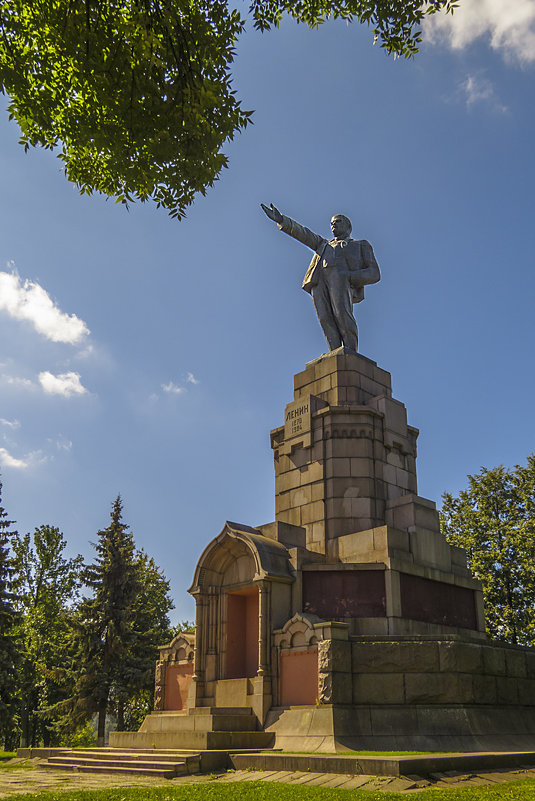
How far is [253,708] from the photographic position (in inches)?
616

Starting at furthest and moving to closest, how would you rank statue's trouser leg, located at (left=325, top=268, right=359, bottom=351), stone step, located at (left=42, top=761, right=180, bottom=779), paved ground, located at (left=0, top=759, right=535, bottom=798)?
statue's trouser leg, located at (left=325, top=268, right=359, bottom=351) → stone step, located at (left=42, top=761, right=180, bottom=779) → paved ground, located at (left=0, top=759, right=535, bottom=798)

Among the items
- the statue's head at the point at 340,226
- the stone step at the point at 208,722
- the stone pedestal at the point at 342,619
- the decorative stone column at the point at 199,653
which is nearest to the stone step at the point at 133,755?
the stone pedestal at the point at 342,619

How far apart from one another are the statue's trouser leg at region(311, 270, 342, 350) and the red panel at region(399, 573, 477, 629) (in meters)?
8.02

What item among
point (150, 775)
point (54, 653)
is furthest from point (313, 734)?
point (54, 653)

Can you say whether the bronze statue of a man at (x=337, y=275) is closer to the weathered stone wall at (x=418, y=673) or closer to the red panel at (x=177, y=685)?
the weathered stone wall at (x=418, y=673)

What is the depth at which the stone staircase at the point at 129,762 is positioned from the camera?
12.3 metres

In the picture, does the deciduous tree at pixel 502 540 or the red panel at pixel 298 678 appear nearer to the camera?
the red panel at pixel 298 678

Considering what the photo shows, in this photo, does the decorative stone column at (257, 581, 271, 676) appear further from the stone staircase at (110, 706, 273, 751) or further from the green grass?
the green grass

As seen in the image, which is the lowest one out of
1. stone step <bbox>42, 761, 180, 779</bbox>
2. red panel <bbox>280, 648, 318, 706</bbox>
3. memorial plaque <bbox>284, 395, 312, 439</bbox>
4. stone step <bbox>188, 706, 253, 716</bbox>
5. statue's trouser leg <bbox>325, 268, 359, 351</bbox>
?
stone step <bbox>42, 761, 180, 779</bbox>

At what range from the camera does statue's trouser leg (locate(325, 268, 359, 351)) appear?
21828mm

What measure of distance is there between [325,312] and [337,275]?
1.23m

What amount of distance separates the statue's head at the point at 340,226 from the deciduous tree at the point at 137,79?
45.3 ft

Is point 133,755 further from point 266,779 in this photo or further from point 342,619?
point 342,619

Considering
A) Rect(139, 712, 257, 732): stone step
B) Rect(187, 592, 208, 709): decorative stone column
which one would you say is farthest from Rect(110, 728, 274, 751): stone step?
Rect(187, 592, 208, 709): decorative stone column
